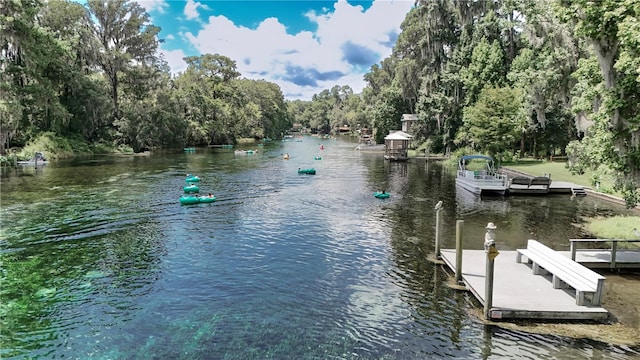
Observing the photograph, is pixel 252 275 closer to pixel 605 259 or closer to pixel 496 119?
pixel 605 259

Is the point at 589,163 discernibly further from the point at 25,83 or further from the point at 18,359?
the point at 25,83

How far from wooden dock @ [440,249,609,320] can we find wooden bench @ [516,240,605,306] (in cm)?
25

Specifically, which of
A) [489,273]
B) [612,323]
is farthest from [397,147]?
[489,273]

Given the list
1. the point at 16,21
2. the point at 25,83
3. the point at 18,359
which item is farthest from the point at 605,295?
the point at 25,83

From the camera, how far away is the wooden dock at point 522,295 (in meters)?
11.6

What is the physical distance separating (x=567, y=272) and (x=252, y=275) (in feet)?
33.8

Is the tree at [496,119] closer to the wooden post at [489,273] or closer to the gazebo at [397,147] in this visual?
the gazebo at [397,147]

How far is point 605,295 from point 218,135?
91.7 meters

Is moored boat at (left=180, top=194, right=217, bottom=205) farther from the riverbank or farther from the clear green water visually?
the riverbank

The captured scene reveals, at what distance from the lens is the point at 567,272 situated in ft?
41.5

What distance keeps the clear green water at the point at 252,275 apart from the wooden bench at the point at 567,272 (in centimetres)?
183

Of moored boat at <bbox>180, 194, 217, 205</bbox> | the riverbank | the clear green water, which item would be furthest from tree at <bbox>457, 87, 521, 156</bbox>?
the riverbank

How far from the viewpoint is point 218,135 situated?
322 ft

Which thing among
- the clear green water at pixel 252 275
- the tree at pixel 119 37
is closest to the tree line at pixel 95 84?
the tree at pixel 119 37
